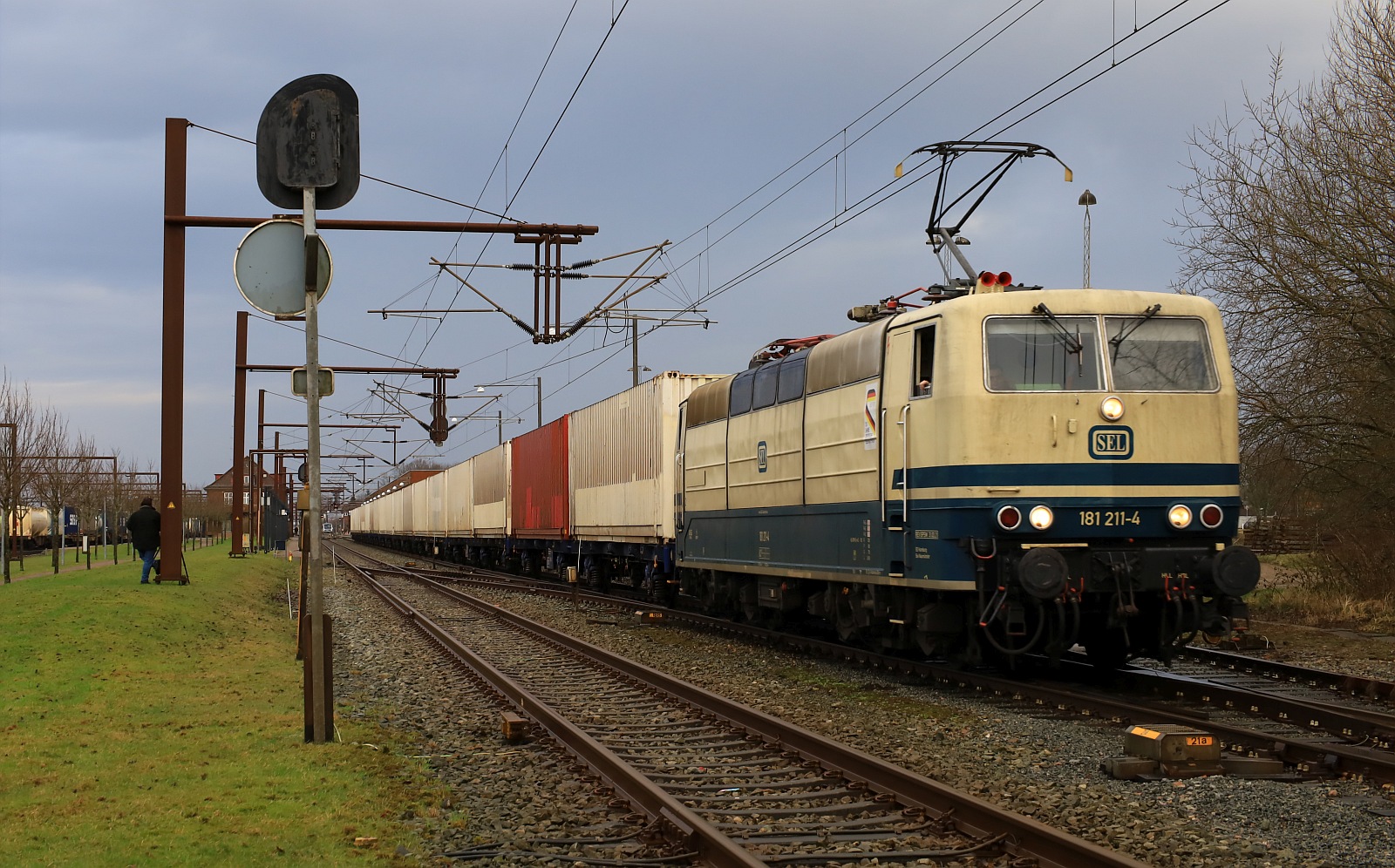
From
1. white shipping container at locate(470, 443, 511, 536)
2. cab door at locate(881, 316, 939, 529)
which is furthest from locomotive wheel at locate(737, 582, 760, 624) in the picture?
white shipping container at locate(470, 443, 511, 536)

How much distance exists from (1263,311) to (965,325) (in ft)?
34.4

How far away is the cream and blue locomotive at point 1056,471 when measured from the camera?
36.2 ft

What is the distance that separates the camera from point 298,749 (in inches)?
359

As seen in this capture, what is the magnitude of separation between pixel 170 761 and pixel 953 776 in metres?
5.21

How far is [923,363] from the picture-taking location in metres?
12.0

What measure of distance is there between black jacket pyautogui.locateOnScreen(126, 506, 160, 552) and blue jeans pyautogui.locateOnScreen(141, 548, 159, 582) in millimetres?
89

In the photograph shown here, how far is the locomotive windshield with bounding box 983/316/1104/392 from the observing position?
1135cm

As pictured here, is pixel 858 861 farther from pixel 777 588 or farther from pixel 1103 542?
pixel 777 588

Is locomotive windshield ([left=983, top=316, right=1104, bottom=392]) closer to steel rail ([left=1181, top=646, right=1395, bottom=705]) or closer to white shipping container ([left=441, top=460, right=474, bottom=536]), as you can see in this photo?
steel rail ([left=1181, top=646, right=1395, bottom=705])

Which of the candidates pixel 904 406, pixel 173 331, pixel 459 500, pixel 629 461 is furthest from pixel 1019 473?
pixel 459 500

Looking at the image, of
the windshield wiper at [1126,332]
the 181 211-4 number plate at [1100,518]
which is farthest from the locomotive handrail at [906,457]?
the windshield wiper at [1126,332]

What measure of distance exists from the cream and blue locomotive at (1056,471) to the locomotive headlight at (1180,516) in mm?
27

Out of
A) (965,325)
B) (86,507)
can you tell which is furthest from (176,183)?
(86,507)

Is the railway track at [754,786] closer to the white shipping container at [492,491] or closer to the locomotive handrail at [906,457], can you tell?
the locomotive handrail at [906,457]
